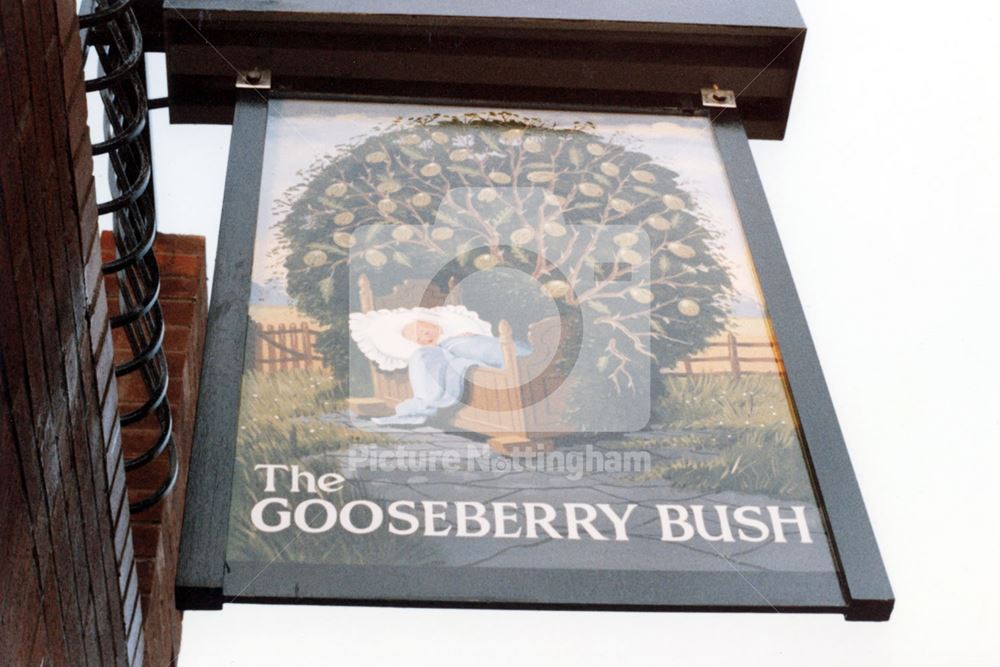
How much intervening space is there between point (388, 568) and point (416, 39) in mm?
2328

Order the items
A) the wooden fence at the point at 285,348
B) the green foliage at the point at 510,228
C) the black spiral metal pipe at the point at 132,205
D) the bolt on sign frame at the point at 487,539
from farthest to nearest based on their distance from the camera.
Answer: the green foliage at the point at 510,228
the wooden fence at the point at 285,348
the bolt on sign frame at the point at 487,539
the black spiral metal pipe at the point at 132,205

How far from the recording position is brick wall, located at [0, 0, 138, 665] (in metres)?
2.37

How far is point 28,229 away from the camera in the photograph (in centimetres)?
245

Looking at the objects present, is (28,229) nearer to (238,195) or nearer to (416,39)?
(238,195)

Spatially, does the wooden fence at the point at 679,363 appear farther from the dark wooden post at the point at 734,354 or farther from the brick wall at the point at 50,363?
the brick wall at the point at 50,363

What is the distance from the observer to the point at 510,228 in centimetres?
481

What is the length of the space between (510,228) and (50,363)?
2355mm

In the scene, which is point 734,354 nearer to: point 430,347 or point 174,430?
point 430,347

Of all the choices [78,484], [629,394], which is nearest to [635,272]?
[629,394]

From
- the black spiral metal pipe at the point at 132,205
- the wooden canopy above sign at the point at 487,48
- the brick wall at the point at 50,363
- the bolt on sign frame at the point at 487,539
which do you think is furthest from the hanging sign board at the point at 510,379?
the brick wall at the point at 50,363

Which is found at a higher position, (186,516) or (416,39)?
(416,39)

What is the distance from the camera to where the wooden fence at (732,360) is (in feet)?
14.2

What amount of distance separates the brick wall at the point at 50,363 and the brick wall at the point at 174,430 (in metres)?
0.63

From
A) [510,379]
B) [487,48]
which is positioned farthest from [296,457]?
[487,48]
